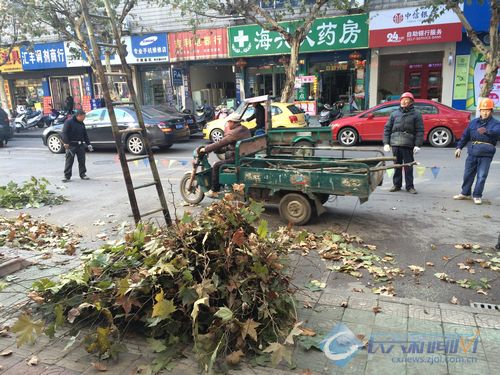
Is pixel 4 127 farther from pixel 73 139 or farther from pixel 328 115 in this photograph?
pixel 328 115

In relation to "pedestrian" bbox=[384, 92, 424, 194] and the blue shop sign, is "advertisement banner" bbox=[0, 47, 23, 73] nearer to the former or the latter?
the blue shop sign

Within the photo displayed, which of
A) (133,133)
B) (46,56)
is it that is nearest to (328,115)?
(133,133)

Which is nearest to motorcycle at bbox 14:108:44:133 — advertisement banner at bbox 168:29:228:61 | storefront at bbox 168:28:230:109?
storefront at bbox 168:28:230:109

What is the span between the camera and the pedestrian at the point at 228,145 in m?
7.14

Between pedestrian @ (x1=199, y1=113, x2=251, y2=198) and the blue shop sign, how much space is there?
21130 millimetres

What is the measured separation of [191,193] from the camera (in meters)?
7.91

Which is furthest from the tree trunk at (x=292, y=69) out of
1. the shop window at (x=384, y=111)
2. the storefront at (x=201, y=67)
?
the storefront at (x=201, y=67)

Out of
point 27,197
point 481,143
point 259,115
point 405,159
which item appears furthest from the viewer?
point 259,115

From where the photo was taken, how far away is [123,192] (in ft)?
29.8

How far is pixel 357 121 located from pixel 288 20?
26.2 ft

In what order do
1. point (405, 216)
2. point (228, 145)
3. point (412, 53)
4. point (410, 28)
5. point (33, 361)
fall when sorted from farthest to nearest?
point (412, 53)
point (410, 28)
point (228, 145)
point (405, 216)
point (33, 361)

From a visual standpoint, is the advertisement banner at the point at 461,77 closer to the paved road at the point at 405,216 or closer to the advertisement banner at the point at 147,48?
the paved road at the point at 405,216

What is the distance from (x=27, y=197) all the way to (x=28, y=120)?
17.9m

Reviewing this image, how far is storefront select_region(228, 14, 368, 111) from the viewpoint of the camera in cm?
1847
